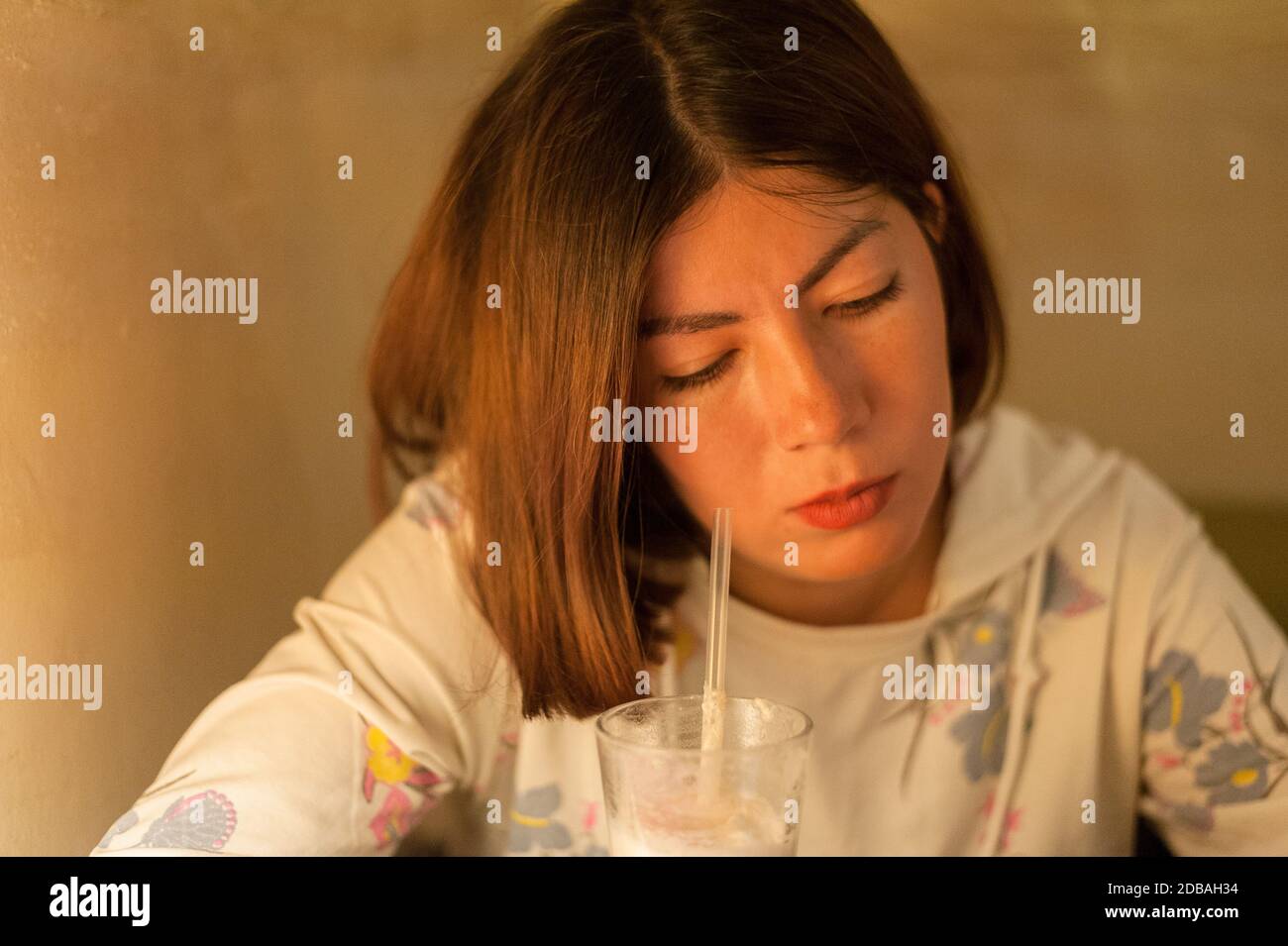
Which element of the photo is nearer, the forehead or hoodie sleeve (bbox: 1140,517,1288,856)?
the forehead

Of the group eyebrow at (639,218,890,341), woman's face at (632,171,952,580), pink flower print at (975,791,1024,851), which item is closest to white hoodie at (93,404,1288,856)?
pink flower print at (975,791,1024,851)

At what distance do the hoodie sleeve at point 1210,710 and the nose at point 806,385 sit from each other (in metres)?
0.32

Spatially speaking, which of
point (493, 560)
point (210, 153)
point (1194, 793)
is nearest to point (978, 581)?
point (1194, 793)

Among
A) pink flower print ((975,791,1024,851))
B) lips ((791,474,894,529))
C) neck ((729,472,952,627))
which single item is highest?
lips ((791,474,894,529))

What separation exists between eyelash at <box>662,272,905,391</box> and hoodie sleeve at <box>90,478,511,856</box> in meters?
0.23

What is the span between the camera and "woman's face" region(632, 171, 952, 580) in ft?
2.46

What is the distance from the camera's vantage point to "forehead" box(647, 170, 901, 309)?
2.45 feet

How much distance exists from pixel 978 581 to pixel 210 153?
0.62m

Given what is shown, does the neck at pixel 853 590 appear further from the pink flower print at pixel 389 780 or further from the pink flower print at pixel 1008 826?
the pink flower print at pixel 389 780

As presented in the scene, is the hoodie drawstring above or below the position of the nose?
below

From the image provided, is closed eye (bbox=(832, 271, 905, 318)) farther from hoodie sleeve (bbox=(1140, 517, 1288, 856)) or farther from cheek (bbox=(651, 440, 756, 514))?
hoodie sleeve (bbox=(1140, 517, 1288, 856))

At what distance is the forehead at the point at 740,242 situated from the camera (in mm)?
747
